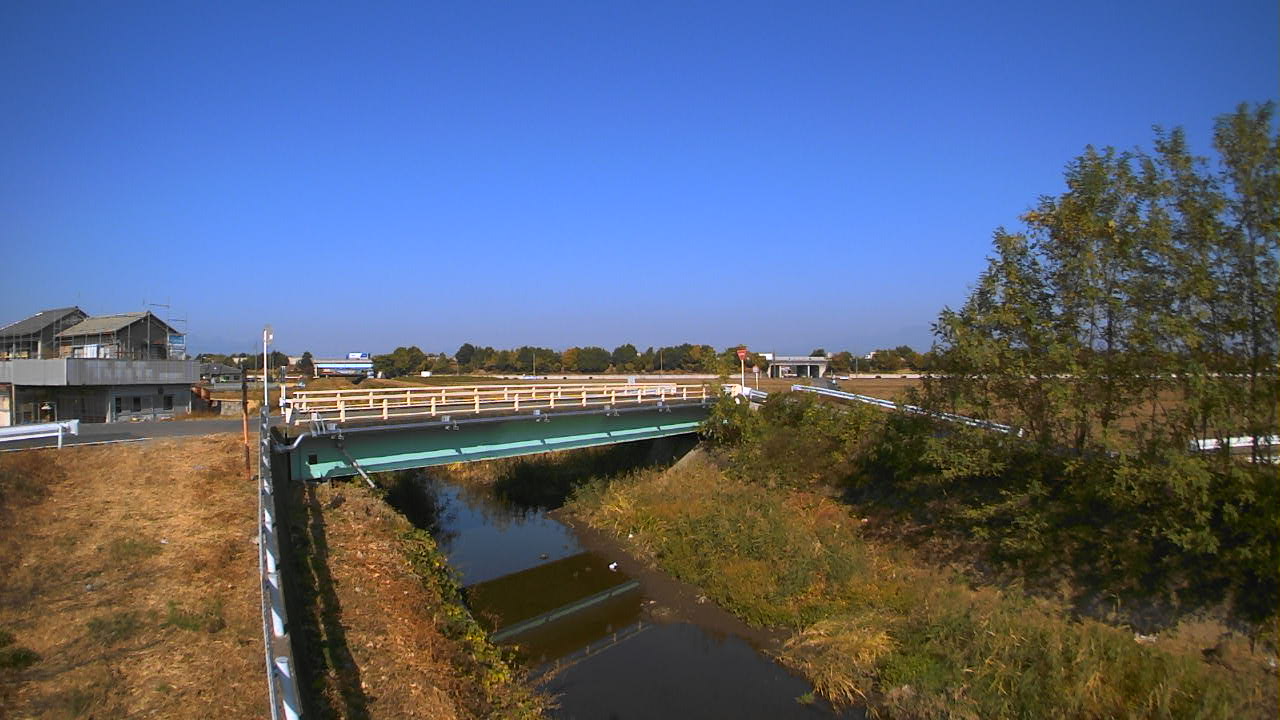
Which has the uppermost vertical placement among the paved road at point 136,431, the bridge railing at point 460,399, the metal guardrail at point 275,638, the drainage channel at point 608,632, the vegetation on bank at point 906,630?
the bridge railing at point 460,399

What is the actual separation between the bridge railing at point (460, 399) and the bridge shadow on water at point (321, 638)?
726 cm

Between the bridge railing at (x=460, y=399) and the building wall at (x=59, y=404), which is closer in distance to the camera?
the bridge railing at (x=460, y=399)

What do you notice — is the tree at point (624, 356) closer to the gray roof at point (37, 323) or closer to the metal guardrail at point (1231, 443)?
the gray roof at point (37, 323)

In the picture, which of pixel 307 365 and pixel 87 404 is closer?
pixel 87 404

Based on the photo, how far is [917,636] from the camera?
14492mm

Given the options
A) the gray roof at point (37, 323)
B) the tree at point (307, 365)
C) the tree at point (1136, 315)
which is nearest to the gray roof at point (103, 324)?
the gray roof at point (37, 323)

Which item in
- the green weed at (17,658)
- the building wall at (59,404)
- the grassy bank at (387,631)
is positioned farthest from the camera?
the building wall at (59,404)

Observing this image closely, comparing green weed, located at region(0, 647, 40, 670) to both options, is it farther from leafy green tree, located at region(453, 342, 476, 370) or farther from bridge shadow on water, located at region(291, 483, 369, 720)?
leafy green tree, located at region(453, 342, 476, 370)

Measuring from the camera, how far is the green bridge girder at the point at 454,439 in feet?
68.6

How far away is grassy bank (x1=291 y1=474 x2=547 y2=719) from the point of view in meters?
10.7

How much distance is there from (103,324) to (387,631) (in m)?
39.5

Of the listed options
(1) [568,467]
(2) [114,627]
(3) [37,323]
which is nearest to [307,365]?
(3) [37,323]

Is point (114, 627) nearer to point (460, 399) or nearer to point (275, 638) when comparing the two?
point (275, 638)

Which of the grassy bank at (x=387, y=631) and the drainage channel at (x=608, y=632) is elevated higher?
the grassy bank at (x=387, y=631)
